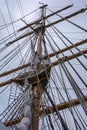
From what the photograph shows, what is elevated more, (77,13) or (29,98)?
(29,98)

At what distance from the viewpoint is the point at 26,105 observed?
5.03 m

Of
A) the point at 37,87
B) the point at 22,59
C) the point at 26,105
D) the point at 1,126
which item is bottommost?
the point at 22,59

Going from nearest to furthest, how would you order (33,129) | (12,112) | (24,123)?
(24,123) → (33,129) → (12,112)

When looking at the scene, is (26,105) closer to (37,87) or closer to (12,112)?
(12,112)

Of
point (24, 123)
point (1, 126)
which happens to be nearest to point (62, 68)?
point (24, 123)

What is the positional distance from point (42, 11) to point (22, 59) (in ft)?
14.9

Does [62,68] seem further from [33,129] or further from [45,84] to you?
[33,129]

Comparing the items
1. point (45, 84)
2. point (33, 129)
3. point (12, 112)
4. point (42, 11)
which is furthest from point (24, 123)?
point (42, 11)

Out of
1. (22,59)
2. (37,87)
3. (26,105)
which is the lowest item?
(22,59)

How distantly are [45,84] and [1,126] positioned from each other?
4299mm

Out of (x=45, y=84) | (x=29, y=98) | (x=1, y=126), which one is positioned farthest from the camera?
(x=45, y=84)

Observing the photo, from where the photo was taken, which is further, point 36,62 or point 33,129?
point 36,62

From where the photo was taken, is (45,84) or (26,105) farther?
(45,84)

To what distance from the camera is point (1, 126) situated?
2414 mm
